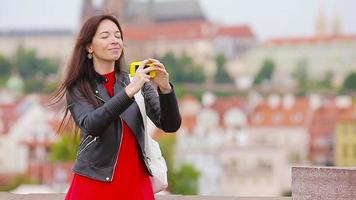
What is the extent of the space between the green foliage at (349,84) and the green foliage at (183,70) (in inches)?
322

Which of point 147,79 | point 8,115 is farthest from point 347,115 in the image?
point 147,79

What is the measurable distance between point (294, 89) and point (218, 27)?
45.9ft

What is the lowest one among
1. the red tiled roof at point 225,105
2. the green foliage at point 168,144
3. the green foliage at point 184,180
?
the green foliage at point 184,180

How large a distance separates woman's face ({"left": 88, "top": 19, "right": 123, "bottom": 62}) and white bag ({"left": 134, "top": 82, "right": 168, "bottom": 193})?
0.08 meters

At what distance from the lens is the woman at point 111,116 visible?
5.88ft

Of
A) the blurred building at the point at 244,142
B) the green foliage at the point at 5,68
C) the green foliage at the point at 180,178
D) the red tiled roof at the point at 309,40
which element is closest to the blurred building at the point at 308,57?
the red tiled roof at the point at 309,40

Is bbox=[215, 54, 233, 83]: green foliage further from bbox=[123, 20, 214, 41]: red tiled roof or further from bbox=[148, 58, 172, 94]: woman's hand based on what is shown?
bbox=[148, 58, 172, 94]: woman's hand

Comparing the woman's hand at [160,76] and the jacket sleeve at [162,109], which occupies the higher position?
the woman's hand at [160,76]

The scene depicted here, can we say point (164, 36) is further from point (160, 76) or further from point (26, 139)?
point (160, 76)

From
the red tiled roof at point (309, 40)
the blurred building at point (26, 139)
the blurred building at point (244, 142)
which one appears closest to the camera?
the blurred building at point (26, 139)

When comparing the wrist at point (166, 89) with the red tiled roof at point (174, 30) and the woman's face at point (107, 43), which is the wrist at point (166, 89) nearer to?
the woman's face at point (107, 43)

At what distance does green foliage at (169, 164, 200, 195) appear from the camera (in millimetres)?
33100

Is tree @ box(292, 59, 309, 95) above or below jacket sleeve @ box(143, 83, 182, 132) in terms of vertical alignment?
above

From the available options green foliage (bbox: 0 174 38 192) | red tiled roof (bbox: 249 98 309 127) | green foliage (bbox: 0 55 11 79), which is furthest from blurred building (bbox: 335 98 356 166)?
green foliage (bbox: 0 55 11 79)
